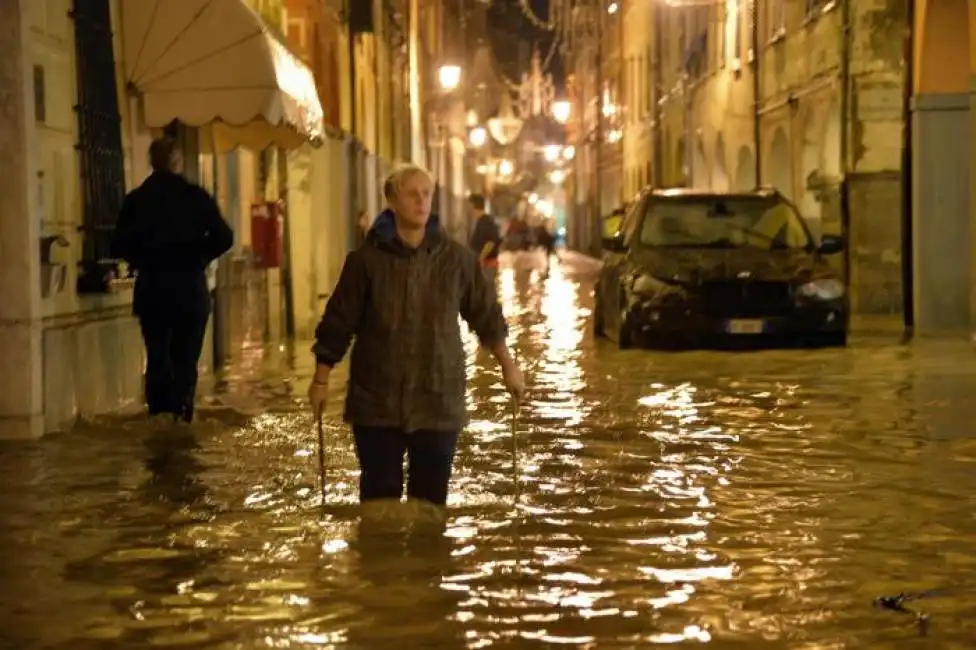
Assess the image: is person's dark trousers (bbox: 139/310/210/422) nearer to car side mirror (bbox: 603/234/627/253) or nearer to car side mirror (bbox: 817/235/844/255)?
car side mirror (bbox: 603/234/627/253)

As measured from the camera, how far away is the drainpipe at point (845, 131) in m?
23.6

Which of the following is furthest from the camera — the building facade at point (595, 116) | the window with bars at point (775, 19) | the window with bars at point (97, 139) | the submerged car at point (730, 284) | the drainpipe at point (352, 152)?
the building facade at point (595, 116)

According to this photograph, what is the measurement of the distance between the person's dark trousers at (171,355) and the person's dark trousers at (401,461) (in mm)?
4026

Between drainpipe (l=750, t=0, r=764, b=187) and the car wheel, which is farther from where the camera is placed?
drainpipe (l=750, t=0, r=764, b=187)

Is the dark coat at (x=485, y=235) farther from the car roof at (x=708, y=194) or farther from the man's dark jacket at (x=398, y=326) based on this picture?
the man's dark jacket at (x=398, y=326)

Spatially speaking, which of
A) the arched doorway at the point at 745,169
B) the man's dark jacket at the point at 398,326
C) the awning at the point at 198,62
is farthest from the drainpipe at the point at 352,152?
the man's dark jacket at the point at 398,326

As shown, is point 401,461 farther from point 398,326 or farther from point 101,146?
point 101,146

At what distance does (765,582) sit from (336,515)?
2289mm

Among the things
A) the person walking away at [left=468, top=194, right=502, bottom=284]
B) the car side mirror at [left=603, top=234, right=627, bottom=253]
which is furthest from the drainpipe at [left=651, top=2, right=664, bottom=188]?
the car side mirror at [left=603, top=234, right=627, bottom=253]

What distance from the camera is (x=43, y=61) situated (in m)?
11.3

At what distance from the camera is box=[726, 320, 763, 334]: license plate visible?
56.6 feet

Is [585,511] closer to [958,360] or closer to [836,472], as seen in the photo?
[836,472]

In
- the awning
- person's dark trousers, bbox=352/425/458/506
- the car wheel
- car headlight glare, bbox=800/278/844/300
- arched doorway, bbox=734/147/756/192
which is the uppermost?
the awning

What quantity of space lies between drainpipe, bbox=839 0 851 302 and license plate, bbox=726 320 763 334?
22.0 ft
